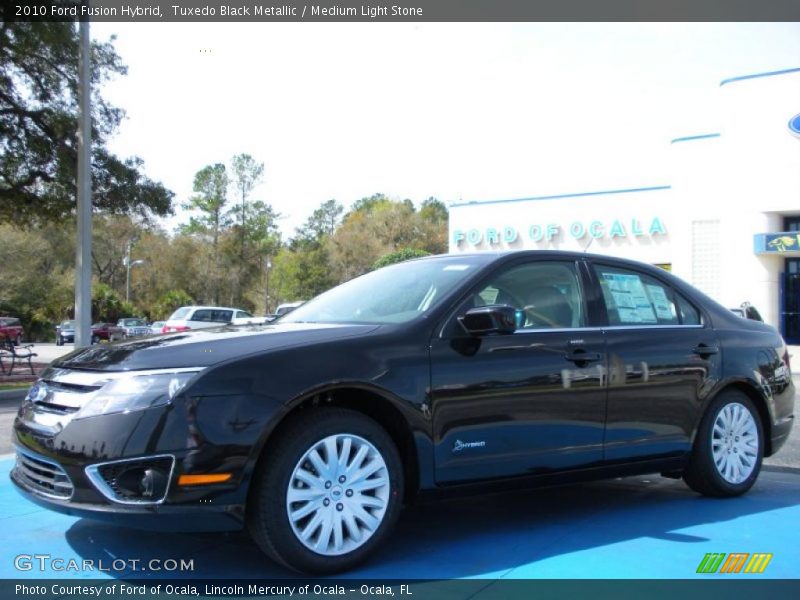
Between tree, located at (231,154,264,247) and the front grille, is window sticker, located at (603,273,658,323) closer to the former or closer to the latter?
the front grille

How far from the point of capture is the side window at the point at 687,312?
552 centimetres

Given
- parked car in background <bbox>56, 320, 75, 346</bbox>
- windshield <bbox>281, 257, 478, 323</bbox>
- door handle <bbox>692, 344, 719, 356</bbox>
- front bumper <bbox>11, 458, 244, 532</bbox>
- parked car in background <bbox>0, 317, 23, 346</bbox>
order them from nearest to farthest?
1. front bumper <bbox>11, 458, 244, 532</bbox>
2. windshield <bbox>281, 257, 478, 323</bbox>
3. door handle <bbox>692, 344, 719, 356</bbox>
4. parked car in background <bbox>0, 317, 23, 346</bbox>
5. parked car in background <bbox>56, 320, 75, 346</bbox>

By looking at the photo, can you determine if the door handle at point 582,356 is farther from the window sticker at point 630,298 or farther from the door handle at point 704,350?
the door handle at point 704,350

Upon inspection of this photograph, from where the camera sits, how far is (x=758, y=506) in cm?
542

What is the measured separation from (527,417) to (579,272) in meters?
1.13

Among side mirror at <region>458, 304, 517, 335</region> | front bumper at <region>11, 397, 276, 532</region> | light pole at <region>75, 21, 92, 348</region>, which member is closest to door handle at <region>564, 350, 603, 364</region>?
side mirror at <region>458, 304, 517, 335</region>

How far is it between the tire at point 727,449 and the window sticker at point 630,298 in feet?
2.52

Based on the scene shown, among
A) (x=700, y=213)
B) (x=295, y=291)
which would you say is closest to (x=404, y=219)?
(x=295, y=291)

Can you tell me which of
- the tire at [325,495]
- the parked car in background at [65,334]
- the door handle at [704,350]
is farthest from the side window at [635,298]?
the parked car in background at [65,334]

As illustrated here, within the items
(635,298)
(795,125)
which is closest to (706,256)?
(795,125)

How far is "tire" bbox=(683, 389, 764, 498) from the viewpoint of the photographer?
5.38m

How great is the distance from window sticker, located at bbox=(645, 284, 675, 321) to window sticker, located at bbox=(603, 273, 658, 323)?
6cm

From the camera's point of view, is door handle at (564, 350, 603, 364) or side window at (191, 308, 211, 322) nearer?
door handle at (564, 350, 603, 364)

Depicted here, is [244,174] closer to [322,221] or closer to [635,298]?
[322,221]
